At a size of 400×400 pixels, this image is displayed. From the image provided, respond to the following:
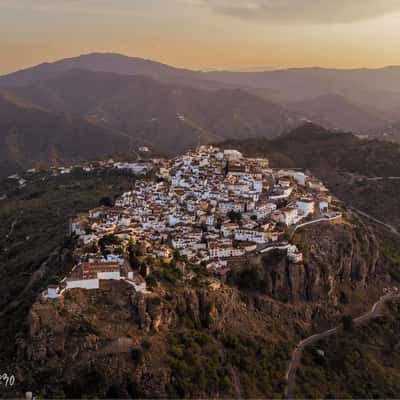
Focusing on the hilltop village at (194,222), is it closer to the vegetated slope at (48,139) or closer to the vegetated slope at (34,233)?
the vegetated slope at (34,233)

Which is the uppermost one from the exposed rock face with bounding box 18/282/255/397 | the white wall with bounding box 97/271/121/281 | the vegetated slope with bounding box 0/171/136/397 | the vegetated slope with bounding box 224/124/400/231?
the white wall with bounding box 97/271/121/281

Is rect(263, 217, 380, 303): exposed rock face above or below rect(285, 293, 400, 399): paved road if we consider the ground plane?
above

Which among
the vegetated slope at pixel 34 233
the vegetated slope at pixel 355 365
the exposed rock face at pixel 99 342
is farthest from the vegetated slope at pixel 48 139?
the exposed rock face at pixel 99 342

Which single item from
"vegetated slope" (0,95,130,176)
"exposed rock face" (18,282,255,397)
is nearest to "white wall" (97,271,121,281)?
"exposed rock face" (18,282,255,397)

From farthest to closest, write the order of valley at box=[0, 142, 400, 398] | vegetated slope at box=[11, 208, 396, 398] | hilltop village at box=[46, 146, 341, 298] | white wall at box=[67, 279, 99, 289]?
A: 1. hilltop village at box=[46, 146, 341, 298]
2. white wall at box=[67, 279, 99, 289]
3. valley at box=[0, 142, 400, 398]
4. vegetated slope at box=[11, 208, 396, 398]

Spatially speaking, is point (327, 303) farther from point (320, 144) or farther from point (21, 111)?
point (21, 111)

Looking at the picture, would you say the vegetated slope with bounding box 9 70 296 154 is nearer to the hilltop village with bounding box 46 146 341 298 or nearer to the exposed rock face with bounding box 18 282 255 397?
the hilltop village with bounding box 46 146 341 298
